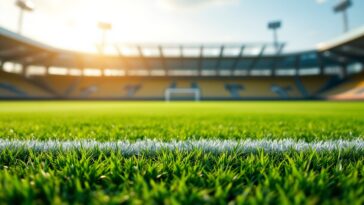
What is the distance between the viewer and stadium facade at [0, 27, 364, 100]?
29.2m

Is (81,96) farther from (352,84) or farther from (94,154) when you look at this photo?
(352,84)

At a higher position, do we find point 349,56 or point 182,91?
point 349,56

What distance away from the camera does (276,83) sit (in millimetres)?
35719

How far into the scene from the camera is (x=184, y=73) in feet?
121

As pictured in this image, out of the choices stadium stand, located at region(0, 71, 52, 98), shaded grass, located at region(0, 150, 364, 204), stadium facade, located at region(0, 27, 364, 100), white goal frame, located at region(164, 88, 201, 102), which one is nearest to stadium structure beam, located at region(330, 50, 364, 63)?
stadium facade, located at region(0, 27, 364, 100)

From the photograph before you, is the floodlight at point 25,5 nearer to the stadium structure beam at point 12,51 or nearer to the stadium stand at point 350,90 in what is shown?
the stadium structure beam at point 12,51

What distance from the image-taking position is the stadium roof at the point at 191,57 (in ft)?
88.0

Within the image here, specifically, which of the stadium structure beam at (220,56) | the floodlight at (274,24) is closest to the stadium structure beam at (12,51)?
the stadium structure beam at (220,56)

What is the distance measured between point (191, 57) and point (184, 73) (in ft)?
18.9

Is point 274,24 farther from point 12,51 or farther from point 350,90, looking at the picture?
point 12,51

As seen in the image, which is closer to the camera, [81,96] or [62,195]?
[62,195]

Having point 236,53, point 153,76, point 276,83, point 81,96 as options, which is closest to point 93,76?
point 81,96

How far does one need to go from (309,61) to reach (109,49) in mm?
31584

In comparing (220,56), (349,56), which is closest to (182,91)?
(220,56)
